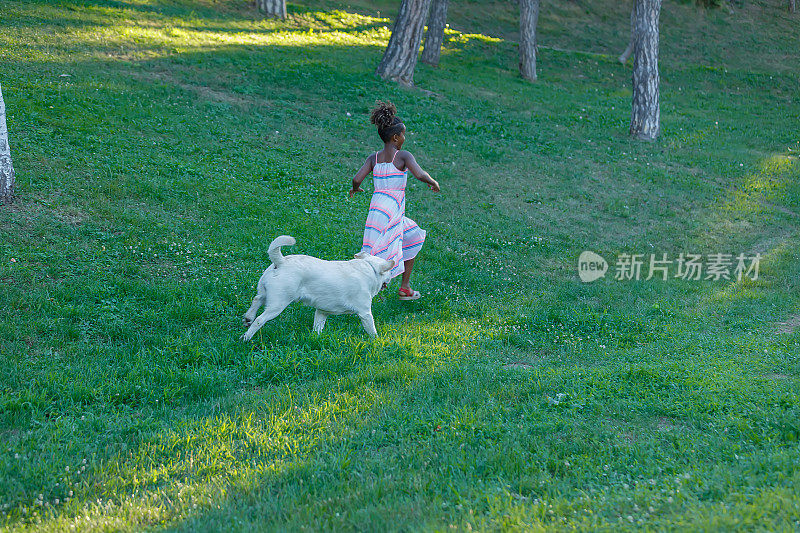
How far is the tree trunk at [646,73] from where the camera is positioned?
17500mm

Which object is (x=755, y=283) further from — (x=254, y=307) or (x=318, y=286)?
(x=254, y=307)

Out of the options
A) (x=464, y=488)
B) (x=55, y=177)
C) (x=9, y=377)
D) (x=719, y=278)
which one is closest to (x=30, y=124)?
(x=55, y=177)

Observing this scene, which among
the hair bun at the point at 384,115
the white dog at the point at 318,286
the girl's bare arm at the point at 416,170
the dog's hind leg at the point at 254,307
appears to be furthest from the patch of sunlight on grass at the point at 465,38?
the dog's hind leg at the point at 254,307

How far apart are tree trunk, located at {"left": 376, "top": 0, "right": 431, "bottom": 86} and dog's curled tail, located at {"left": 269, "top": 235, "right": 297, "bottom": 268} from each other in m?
13.6

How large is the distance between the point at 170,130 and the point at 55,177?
3.19 metres

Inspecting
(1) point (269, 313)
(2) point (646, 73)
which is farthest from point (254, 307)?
(2) point (646, 73)

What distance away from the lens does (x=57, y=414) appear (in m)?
5.04

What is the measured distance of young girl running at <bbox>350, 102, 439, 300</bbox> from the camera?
709 cm

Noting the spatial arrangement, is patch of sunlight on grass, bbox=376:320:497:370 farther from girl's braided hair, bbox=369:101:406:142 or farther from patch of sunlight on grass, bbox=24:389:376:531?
girl's braided hair, bbox=369:101:406:142

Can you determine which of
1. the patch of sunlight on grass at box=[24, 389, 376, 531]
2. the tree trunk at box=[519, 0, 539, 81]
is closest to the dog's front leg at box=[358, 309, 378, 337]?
the patch of sunlight on grass at box=[24, 389, 376, 531]

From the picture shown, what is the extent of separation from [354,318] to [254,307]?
4.32 feet

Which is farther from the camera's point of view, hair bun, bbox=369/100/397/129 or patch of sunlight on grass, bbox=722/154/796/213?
patch of sunlight on grass, bbox=722/154/796/213

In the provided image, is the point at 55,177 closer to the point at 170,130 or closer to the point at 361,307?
the point at 170,130

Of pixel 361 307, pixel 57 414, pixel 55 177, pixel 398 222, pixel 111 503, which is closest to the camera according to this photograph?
pixel 111 503
